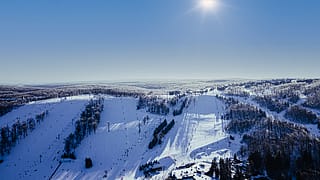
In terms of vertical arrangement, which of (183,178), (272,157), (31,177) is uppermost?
(272,157)

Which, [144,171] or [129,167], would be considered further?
[129,167]

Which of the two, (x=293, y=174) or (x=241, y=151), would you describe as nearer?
(x=293, y=174)

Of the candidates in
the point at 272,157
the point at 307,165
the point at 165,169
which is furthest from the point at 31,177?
the point at 307,165

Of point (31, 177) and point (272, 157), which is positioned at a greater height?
point (272, 157)

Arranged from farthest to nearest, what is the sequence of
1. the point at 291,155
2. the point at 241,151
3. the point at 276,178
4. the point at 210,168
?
the point at 241,151, the point at 291,155, the point at 210,168, the point at 276,178

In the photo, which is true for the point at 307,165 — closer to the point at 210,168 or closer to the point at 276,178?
the point at 276,178

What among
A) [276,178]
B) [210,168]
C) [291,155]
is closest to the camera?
[276,178]

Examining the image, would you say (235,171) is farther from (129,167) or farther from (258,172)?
(129,167)

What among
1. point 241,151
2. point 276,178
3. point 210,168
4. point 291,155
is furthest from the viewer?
point 241,151

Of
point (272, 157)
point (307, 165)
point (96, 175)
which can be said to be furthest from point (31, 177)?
point (307, 165)
